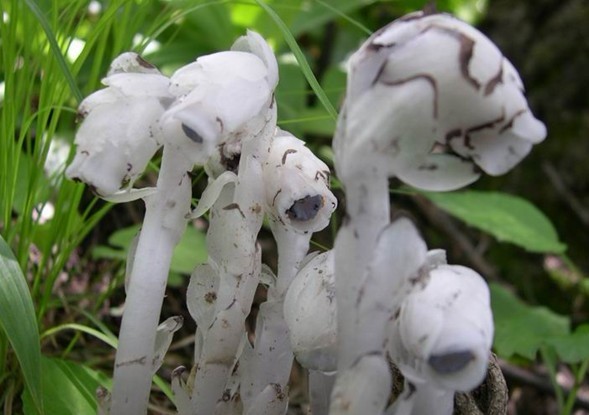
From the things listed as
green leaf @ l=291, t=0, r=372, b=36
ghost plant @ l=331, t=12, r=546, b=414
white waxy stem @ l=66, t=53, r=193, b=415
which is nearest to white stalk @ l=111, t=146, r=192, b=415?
white waxy stem @ l=66, t=53, r=193, b=415

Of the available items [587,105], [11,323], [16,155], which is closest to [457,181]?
[11,323]

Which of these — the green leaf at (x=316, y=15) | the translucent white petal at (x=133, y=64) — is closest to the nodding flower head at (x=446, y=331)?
the translucent white petal at (x=133, y=64)

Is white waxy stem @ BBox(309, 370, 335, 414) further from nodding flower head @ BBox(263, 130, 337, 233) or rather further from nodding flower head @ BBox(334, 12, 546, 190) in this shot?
nodding flower head @ BBox(334, 12, 546, 190)

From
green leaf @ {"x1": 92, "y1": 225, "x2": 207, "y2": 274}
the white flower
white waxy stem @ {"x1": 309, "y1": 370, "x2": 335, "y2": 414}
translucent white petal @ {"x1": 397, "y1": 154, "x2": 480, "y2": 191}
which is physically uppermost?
translucent white petal @ {"x1": 397, "y1": 154, "x2": 480, "y2": 191}

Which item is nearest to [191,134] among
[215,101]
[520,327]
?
[215,101]

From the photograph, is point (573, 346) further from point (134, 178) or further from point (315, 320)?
point (134, 178)

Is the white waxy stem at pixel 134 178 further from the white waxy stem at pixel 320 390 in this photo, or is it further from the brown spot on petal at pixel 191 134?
the white waxy stem at pixel 320 390
